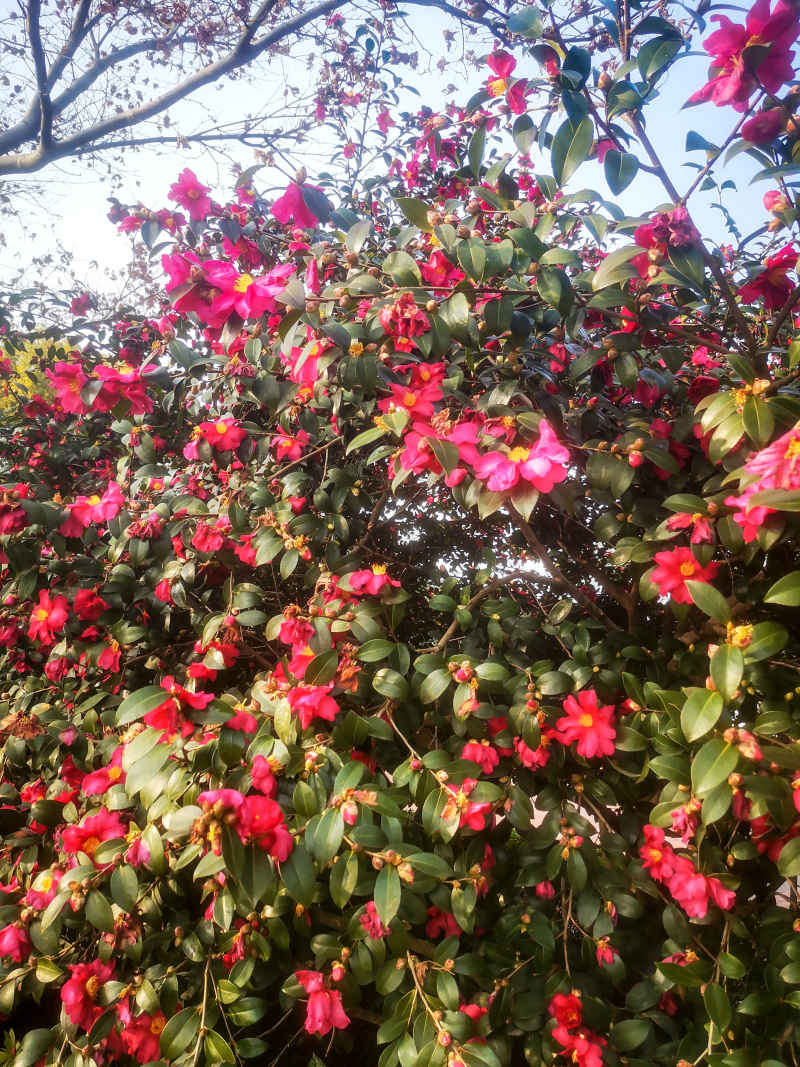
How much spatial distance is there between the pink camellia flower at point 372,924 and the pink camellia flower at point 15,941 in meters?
0.62

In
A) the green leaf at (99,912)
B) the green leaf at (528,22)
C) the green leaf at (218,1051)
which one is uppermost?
the green leaf at (528,22)

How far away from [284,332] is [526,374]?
435 mm

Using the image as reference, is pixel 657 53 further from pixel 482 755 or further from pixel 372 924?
pixel 372 924

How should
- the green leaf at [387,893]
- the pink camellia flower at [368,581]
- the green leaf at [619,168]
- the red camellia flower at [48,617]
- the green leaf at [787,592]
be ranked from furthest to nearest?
the red camellia flower at [48,617], the pink camellia flower at [368,581], the green leaf at [619,168], the green leaf at [387,893], the green leaf at [787,592]

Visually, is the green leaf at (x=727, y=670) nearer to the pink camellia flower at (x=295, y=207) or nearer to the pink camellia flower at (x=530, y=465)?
the pink camellia flower at (x=530, y=465)

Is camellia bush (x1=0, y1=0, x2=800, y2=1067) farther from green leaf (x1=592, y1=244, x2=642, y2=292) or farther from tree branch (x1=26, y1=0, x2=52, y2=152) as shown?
tree branch (x1=26, y1=0, x2=52, y2=152)

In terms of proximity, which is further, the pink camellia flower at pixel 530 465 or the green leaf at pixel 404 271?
the green leaf at pixel 404 271

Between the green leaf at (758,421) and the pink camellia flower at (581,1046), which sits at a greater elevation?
the green leaf at (758,421)

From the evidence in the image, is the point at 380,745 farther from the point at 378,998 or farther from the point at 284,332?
the point at 284,332

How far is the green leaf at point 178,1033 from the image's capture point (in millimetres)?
1030

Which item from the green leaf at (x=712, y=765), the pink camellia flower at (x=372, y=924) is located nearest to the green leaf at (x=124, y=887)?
the pink camellia flower at (x=372, y=924)

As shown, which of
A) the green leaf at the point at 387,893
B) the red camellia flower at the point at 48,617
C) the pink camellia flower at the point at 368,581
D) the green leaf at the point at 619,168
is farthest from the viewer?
the red camellia flower at the point at 48,617

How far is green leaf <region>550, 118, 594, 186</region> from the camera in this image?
0.92 metres

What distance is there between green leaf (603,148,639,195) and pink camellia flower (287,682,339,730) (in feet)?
3.08
